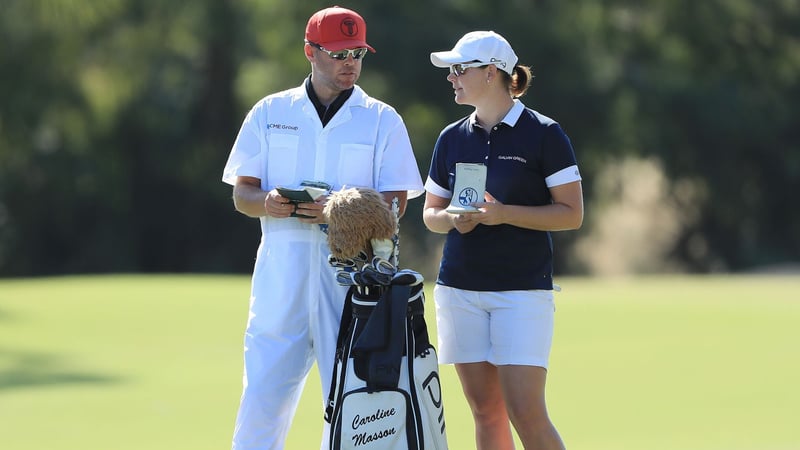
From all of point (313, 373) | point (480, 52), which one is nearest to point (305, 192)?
point (480, 52)

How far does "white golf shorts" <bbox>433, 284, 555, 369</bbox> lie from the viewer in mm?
4867

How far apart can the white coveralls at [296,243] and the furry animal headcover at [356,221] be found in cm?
24

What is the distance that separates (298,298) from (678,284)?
46.5ft

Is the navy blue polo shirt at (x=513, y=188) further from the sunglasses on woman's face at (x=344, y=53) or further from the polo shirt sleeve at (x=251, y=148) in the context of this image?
the polo shirt sleeve at (x=251, y=148)

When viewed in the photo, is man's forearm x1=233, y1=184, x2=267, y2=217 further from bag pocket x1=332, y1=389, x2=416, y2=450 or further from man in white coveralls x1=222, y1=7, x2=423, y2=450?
bag pocket x1=332, y1=389, x2=416, y2=450

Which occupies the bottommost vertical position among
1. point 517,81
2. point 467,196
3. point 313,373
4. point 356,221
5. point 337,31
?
point 313,373

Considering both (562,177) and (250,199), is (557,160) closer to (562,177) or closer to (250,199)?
(562,177)

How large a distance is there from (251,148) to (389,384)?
3.88ft

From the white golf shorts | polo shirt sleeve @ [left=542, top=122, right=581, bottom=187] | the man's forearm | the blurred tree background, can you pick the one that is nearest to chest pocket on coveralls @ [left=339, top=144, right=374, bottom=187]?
the man's forearm

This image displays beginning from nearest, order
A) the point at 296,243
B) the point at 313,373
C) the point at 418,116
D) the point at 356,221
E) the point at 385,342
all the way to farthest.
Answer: the point at 385,342
the point at 356,221
the point at 296,243
the point at 313,373
the point at 418,116

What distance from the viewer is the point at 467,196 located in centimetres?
473

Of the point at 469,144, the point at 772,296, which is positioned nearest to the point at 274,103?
the point at 469,144

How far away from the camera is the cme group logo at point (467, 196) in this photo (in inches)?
186

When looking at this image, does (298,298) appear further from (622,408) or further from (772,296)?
(772,296)
